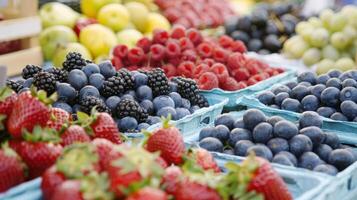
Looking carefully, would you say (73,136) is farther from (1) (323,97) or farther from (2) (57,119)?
(1) (323,97)

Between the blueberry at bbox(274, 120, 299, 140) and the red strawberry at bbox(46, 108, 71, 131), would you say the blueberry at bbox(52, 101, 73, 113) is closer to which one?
the red strawberry at bbox(46, 108, 71, 131)

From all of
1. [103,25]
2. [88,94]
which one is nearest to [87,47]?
[103,25]

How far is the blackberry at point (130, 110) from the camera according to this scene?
6.81 ft

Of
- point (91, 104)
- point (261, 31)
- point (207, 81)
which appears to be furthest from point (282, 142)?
point (261, 31)

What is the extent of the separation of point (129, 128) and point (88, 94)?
0.18m

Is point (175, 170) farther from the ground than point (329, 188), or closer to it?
farther from the ground

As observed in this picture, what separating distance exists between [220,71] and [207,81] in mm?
148

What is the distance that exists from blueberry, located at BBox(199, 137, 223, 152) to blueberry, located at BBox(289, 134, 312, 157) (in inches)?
8.2

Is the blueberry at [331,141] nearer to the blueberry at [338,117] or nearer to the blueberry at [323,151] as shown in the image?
the blueberry at [323,151]

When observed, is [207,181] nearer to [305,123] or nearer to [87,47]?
[305,123]

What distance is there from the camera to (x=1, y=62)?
130 inches

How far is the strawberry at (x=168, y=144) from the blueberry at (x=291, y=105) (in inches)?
34.3

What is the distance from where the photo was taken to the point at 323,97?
2262mm

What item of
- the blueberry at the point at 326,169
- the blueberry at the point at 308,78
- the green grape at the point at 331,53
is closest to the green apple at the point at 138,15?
the green grape at the point at 331,53
